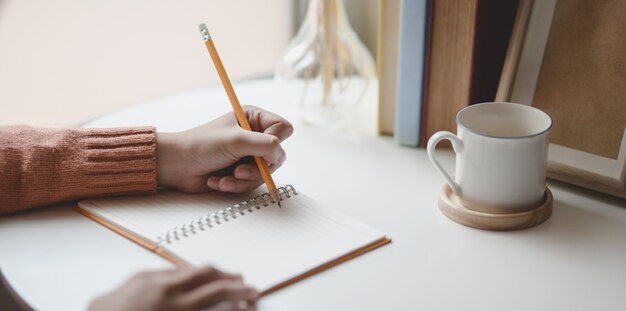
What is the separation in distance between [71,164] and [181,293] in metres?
0.30

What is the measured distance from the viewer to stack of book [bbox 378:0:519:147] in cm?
87

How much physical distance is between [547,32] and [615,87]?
11cm

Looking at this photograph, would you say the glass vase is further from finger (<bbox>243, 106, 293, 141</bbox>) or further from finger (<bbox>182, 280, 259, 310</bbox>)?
finger (<bbox>182, 280, 259, 310</bbox>)

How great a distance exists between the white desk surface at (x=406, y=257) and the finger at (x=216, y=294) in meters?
0.04

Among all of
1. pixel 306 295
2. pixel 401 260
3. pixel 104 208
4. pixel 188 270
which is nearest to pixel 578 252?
pixel 401 260

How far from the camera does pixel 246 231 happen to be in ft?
2.34

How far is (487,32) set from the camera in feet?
2.89

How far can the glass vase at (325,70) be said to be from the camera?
3.43 feet

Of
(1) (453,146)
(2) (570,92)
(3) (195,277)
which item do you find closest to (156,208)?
(3) (195,277)

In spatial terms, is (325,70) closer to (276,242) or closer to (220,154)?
(220,154)

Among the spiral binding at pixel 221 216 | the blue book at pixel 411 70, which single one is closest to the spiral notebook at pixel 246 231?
the spiral binding at pixel 221 216

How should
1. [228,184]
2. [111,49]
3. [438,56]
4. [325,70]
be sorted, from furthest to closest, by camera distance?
[111,49] < [325,70] < [438,56] < [228,184]

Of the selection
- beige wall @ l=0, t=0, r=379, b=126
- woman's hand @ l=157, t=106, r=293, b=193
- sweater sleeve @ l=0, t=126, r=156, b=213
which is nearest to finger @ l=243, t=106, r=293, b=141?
woman's hand @ l=157, t=106, r=293, b=193

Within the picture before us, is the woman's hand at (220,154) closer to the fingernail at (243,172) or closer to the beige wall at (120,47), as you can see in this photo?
the fingernail at (243,172)
